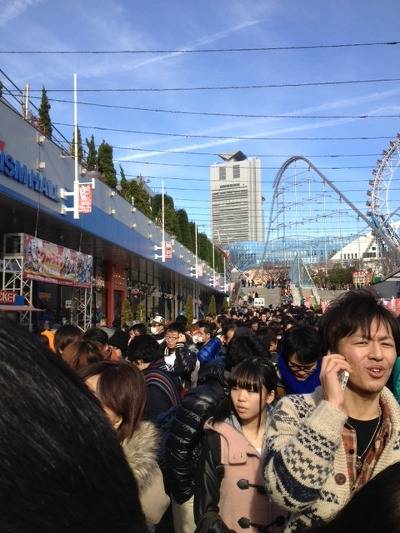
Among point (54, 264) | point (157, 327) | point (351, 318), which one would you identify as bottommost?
point (157, 327)

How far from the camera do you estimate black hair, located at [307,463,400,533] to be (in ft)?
2.60

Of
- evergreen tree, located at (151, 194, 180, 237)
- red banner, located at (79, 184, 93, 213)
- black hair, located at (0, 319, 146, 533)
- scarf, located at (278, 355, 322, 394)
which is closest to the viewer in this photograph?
black hair, located at (0, 319, 146, 533)

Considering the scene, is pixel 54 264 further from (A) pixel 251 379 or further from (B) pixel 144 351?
(A) pixel 251 379

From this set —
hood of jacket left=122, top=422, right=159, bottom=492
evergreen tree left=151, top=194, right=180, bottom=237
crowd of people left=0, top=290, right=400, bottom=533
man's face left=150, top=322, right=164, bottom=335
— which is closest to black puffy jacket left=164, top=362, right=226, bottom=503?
crowd of people left=0, top=290, right=400, bottom=533

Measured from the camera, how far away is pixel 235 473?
8.78 ft

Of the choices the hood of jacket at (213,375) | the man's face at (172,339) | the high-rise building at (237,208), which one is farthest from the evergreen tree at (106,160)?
the high-rise building at (237,208)

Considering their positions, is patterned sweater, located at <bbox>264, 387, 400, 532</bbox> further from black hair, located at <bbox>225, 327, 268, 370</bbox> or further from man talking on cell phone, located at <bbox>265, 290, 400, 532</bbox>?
black hair, located at <bbox>225, 327, 268, 370</bbox>

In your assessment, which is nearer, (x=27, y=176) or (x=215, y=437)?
(x=215, y=437)

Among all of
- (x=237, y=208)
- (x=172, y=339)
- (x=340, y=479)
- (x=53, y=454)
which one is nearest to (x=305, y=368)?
(x=340, y=479)

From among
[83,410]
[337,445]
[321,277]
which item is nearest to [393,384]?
[337,445]

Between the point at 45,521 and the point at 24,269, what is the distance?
11401 mm

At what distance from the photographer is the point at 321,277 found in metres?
88.9

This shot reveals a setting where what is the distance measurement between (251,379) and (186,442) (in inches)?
21.6

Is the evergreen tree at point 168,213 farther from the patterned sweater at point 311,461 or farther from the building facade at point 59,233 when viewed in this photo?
the patterned sweater at point 311,461
